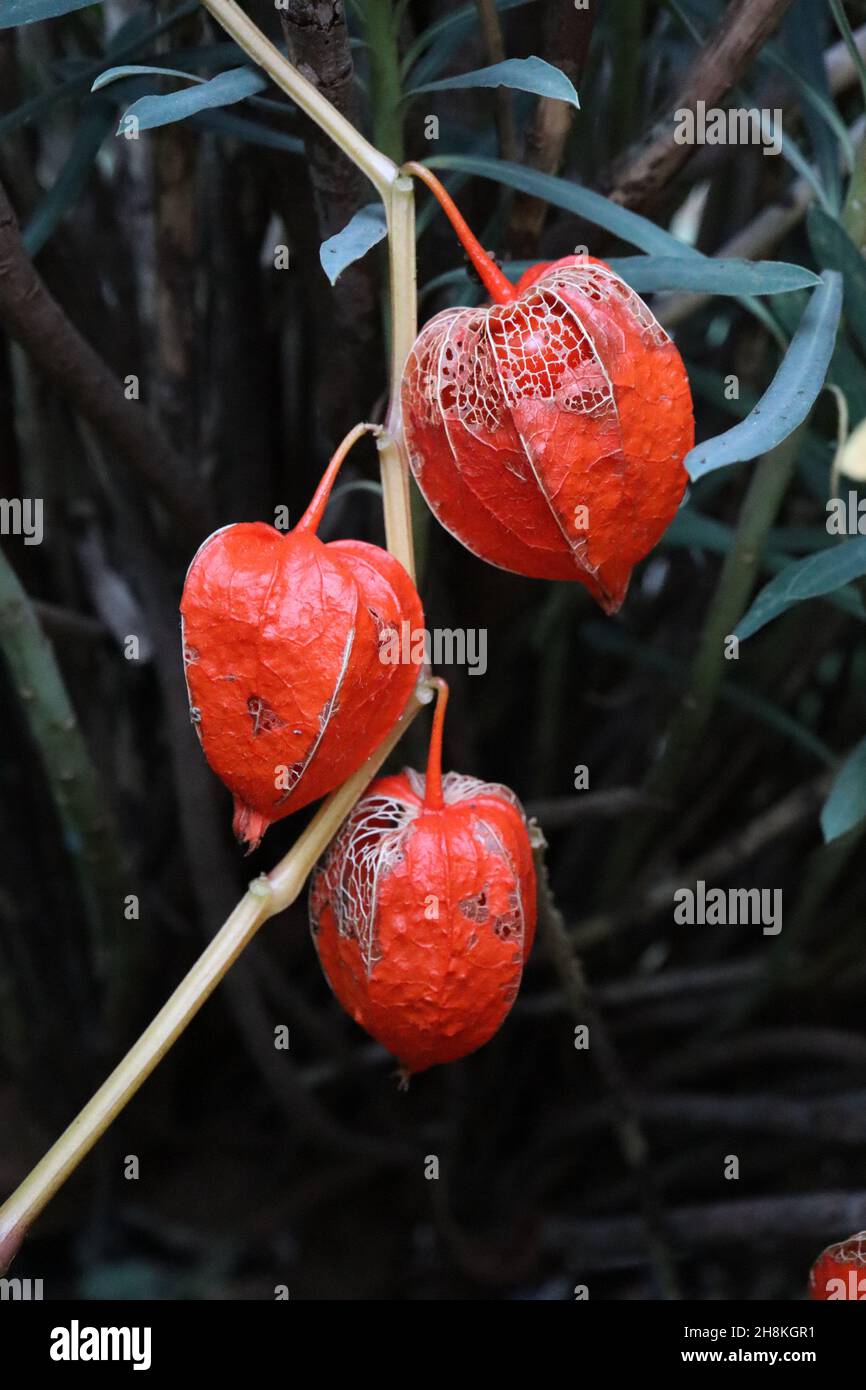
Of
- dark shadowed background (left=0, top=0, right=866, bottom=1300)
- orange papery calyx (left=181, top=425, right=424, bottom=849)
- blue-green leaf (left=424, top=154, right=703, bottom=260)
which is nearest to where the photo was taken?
orange papery calyx (left=181, top=425, right=424, bottom=849)

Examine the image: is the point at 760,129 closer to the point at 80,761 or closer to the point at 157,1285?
the point at 80,761

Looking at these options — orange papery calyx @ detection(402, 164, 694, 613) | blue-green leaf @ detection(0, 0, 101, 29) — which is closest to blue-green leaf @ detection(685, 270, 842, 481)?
orange papery calyx @ detection(402, 164, 694, 613)

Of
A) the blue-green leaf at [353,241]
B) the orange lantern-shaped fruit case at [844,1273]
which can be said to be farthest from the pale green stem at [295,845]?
the orange lantern-shaped fruit case at [844,1273]

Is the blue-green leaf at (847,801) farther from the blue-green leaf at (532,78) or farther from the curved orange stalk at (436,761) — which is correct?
the blue-green leaf at (532,78)

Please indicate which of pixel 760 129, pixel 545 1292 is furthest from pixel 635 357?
pixel 545 1292

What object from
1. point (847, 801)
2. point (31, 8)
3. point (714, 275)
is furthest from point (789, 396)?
point (31, 8)

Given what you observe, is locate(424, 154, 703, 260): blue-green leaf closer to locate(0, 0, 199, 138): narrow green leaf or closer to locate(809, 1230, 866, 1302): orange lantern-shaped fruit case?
locate(0, 0, 199, 138): narrow green leaf
